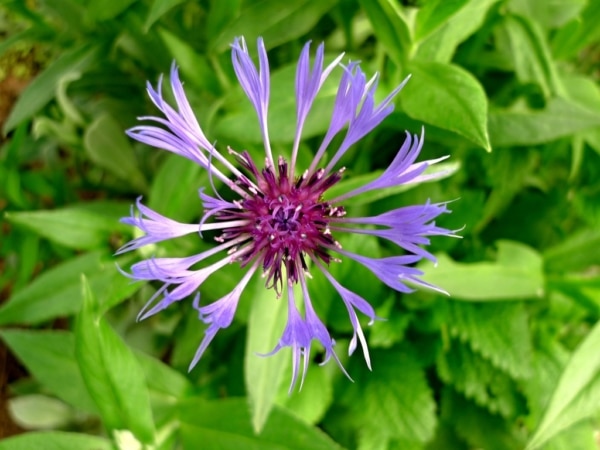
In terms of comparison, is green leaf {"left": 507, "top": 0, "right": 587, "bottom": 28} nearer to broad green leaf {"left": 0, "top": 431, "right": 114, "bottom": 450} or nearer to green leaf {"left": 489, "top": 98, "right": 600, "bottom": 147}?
green leaf {"left": 489, "top": 98, "right": 600, "bottom": 147}

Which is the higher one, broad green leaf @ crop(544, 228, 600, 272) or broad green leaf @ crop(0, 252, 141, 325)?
broad green leaf @ crop(0, 252, 141, 325)

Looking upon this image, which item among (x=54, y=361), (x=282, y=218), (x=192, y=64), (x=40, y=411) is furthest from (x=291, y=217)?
(x=40, y=411)

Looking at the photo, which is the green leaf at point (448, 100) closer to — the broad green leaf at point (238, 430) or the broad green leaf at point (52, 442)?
the broad green leaf at point (238, 430)

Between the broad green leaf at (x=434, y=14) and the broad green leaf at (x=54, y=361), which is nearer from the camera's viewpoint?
the broad green leaf at (x=434, y=14)

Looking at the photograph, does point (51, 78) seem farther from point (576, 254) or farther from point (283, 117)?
point (576, 254)

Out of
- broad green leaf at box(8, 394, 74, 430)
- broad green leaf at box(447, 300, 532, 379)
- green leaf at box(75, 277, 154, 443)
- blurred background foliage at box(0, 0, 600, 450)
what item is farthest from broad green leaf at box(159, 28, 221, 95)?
broad green leaf at box(8, 394, 74, 430)

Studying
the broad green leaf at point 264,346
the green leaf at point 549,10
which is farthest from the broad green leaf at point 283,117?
the green leaf at point 549,10
